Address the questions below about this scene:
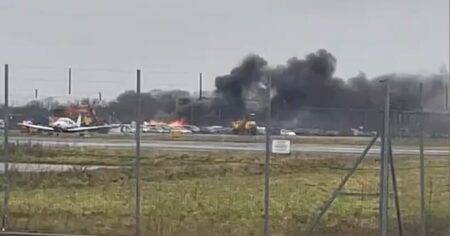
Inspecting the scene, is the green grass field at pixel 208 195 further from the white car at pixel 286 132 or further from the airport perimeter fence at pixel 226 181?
the white car at pixel 286 132

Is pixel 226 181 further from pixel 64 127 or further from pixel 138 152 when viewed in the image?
pixel 138 152

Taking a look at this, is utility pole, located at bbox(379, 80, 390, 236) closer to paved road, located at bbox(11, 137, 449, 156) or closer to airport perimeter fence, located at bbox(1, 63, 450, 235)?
airport perimeter fence, located at bbox(1, 63, 450, 235)

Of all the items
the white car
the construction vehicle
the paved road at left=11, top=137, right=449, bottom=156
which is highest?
the construction vehicle

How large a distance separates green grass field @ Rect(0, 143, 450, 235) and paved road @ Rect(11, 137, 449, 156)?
0.99ft

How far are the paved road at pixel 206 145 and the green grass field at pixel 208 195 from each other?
0.99 ft

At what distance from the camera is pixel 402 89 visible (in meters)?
13.5

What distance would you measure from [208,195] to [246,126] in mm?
1942

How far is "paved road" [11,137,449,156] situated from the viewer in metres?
12.4

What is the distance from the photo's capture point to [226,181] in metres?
16.9

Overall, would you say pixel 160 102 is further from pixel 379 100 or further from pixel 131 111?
pixel 379 100

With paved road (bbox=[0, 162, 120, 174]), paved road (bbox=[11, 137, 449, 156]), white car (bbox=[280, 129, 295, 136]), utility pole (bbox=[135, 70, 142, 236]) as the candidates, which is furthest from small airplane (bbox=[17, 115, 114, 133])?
white car (bbox=[280, 129, 295, 136])

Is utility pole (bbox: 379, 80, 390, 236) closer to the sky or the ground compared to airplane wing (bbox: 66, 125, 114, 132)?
closer to the ground

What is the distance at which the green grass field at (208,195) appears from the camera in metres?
11.5

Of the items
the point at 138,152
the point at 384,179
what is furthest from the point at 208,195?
the point at 384,179
